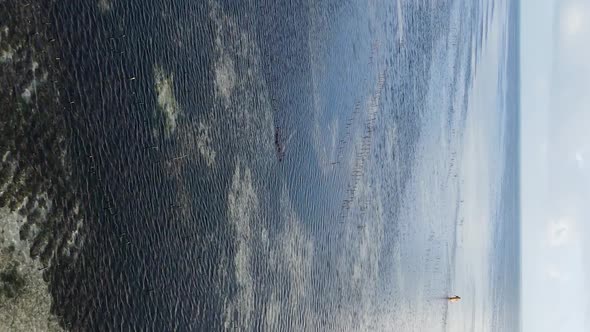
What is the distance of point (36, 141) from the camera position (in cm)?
167

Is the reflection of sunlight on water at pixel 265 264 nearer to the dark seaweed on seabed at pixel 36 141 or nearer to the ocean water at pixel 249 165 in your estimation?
the ocean water at pixel 249 165

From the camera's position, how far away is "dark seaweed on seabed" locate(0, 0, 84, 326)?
1573mm

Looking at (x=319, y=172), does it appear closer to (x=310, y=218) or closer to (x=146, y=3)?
(x=310, y=218)

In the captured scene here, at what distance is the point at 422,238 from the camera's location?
5.73 metres

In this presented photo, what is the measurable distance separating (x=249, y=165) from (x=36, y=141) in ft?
4.08

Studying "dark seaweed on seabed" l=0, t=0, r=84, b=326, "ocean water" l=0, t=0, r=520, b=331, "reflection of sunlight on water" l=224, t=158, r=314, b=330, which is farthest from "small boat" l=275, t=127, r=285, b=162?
"dark seaweed on seabed" l=0, t=0, r=84, b=326

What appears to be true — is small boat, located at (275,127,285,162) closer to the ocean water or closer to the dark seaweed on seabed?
the ocean water

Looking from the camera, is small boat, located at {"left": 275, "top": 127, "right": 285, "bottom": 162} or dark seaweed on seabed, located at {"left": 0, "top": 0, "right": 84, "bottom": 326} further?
small boat, located at {"left": 275, "top": 127, "right": 285, "bottom": 162}

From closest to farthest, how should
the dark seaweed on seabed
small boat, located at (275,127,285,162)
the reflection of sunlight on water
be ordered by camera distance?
1. the dark seaweed on seabed
2. the reflection of sunlight on water
3. small boat, located at (275,127,285,162)

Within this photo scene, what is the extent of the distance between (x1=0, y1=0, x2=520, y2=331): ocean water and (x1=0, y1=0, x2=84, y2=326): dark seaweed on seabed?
0.07ft

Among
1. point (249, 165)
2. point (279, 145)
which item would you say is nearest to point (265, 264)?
point (249, 165)

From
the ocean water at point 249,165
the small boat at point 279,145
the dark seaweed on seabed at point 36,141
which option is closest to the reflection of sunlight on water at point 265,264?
the ocean water at point 249,165

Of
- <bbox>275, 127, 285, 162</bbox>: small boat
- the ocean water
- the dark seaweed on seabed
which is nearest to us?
the dark seaweed on seabed

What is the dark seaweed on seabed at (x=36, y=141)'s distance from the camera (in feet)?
5.16
